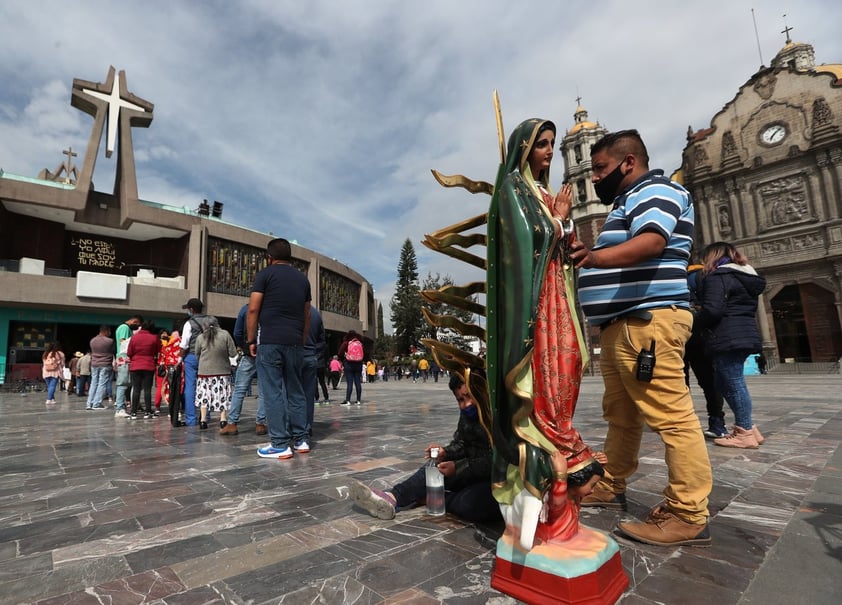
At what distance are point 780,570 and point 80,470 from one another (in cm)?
451

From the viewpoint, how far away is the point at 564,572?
1.37m

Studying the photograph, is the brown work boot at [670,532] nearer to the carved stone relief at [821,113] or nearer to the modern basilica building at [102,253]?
the modern basilica building at [102,253]

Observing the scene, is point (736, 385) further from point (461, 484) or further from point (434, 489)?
point (434, 489)

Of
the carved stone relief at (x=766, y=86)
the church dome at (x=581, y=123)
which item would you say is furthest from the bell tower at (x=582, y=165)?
the carved stone relief at (x=766, y=86)

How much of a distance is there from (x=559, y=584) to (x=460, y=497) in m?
0.85

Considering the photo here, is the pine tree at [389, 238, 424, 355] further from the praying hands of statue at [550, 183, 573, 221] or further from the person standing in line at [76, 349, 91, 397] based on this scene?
the praying hands of statue at [550, 183, 573, 221]

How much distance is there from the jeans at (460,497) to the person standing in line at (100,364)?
929cm

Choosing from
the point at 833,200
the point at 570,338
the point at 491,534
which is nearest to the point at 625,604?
the point at 491,534

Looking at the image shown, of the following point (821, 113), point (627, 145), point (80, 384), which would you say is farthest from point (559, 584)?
point (821, 113)

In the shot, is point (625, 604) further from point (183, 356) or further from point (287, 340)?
point (183, 356)

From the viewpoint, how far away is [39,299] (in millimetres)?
20094

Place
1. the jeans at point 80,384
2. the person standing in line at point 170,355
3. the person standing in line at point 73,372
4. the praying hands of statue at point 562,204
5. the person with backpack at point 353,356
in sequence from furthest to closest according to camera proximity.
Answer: the person standing in line at point 73,372, the jeans at point 80,384, the person with backpack at point 353,356, the person standing in line at point 170,355, the praying hands of statue at point 562,204

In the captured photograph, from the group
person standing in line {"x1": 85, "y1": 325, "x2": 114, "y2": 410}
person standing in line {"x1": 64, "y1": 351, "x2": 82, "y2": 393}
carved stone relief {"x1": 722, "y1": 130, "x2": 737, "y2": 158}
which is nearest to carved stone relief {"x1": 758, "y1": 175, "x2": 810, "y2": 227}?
carved stone relief {"x1": 722, "y1": 130, "x2": 737, "y2": 158}

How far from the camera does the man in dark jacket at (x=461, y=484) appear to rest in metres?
2.12
